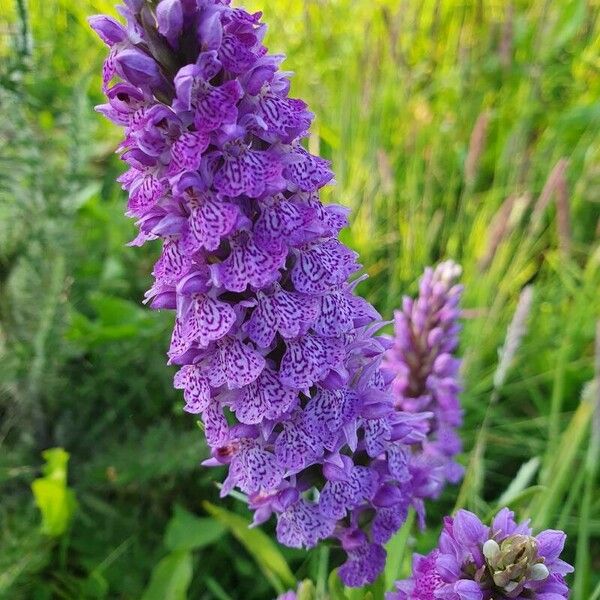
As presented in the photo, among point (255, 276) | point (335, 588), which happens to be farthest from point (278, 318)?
point (335, 588)

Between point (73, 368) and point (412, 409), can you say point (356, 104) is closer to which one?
point (73, 368)

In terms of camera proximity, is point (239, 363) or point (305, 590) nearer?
point (239, 363)

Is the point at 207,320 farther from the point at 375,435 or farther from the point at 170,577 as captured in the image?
the point at 170,577

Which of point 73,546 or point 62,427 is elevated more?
point 62,427

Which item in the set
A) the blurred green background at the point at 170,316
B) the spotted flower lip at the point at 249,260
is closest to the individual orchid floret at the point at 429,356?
the blurred green background at the point at 170,316

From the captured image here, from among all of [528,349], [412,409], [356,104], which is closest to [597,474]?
[528,349]
